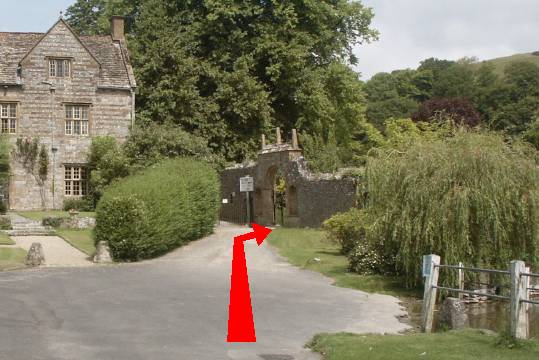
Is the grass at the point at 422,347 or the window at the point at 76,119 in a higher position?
the window at the point at 76,119

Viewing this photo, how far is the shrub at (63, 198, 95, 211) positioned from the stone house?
0.64 m

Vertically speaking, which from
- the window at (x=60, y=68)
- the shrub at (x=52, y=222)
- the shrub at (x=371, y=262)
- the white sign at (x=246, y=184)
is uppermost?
the window at (x=60, y=68)

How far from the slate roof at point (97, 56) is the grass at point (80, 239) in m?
13.0

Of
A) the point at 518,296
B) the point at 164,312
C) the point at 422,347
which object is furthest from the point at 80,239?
the point at 518,296

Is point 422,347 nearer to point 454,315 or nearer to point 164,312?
point 454,315

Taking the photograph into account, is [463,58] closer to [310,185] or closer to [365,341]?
[310,185]

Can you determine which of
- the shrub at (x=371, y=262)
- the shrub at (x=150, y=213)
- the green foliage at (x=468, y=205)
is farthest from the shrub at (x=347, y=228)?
the shrub at (x=150, y=213)

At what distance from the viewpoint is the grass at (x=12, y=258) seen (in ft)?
70.5

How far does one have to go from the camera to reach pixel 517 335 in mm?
11156

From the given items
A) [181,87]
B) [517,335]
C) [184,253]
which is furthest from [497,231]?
[181,87]

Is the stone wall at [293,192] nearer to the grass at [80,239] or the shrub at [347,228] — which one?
the shrub at [347,228]

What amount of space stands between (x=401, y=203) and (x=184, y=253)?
10.9m

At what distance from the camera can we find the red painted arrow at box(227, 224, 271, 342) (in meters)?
12.4

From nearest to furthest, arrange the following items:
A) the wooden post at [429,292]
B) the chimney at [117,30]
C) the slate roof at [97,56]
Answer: the wooden post at [429,292] < the slate roof at [97,56] < the chimney at [117,30]
